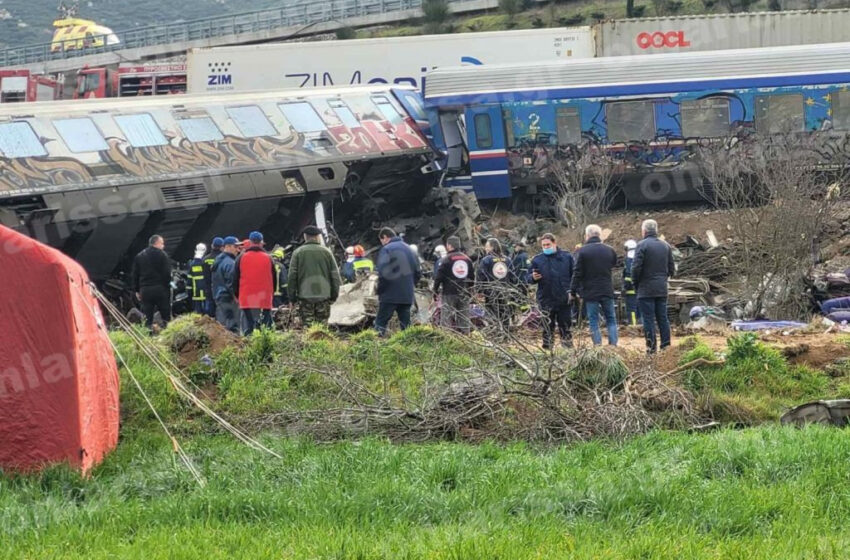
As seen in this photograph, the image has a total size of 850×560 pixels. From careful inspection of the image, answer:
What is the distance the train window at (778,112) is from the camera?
78.9ft

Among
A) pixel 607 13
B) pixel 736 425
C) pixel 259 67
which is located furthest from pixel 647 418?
pixel 607 13

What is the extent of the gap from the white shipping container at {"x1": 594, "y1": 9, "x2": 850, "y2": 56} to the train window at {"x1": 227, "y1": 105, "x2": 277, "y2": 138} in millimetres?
15493

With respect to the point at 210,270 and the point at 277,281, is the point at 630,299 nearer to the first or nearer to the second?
the point at 277,281

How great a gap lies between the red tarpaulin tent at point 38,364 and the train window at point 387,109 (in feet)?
53.2

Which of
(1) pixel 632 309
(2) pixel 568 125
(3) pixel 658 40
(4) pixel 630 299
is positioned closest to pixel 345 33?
(3) pixel 658 40

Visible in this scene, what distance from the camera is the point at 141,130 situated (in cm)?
2048

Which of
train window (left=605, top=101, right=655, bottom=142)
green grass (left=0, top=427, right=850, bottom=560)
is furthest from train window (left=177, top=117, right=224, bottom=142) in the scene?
green grass (left=0, top=427, right=850, bottom=560)

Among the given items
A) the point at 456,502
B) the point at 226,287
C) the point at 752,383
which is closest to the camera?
the point at 456,502

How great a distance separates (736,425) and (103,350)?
Result: 5.08 meters

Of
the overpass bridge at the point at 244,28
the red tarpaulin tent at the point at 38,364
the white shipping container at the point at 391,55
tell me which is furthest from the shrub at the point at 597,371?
the overpass bridge at the point at 244,28

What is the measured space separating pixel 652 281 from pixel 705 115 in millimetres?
11873

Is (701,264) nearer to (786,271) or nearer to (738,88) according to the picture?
(786,271)

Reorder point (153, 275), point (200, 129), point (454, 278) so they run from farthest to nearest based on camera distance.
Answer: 1. point (200, 129)
2. point (153, 275)
3. point (454, 278)

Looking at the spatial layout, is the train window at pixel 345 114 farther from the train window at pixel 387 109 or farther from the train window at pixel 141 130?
the train window at pixel 141 130
